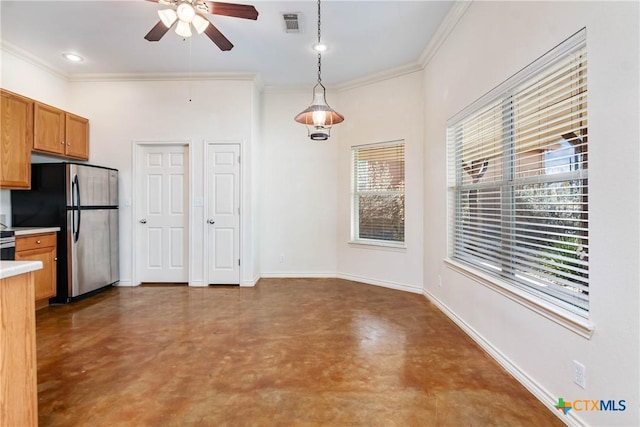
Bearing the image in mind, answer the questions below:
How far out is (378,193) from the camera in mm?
4715

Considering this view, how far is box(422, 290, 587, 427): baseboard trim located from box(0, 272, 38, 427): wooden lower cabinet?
8.98 feet

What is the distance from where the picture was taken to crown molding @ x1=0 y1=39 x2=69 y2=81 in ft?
12.0

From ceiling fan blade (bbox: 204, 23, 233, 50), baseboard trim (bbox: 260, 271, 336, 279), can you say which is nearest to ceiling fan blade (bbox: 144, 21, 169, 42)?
ceiling fan blade (bbox: 204, 23, 233, 50)

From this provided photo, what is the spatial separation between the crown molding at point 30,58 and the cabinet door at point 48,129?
68cm

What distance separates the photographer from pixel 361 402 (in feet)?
6.23

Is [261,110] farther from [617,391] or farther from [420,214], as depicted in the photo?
[617,391]

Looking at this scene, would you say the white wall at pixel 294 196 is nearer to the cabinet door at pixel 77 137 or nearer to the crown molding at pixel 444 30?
the crown molding at pixel 444 30

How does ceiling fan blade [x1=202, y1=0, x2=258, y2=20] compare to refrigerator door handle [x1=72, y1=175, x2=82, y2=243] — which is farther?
refrigerator door handle [x1=72, y1=175, x2=82, y2=243]

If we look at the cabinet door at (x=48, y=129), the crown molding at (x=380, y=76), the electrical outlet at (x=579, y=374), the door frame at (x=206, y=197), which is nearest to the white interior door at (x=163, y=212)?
the door frame at (x=206, y=197)

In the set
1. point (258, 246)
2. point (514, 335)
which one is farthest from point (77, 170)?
point (514, 335)

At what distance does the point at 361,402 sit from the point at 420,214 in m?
2.82

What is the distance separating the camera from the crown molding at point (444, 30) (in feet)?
9.53

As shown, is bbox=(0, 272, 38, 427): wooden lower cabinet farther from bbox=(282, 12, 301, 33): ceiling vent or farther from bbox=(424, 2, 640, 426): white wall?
bbox=(282, 12, 301, 33): ceiling vent

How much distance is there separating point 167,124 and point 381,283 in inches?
153
